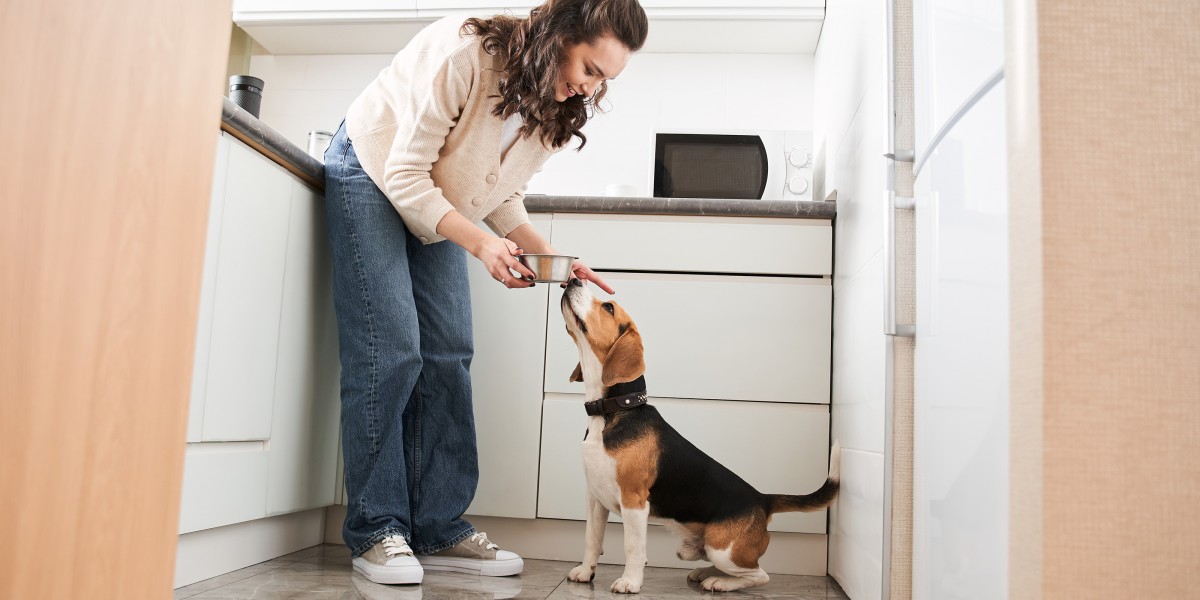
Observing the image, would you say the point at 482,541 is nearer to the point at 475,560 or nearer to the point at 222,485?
the point at 475,560

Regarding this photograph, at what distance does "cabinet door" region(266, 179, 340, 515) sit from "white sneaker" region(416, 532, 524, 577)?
1.21 feet

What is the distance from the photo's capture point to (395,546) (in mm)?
Result: 1779

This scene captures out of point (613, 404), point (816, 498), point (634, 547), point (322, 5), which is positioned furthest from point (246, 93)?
point (816, 498)

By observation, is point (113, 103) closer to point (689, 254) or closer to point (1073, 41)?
point (1073, 41)

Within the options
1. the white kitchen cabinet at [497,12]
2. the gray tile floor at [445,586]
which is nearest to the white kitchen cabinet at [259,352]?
the gray tile floor at [445,586]

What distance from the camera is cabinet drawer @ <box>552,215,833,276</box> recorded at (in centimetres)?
229

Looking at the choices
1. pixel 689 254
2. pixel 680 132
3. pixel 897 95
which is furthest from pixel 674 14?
pixel 897 95

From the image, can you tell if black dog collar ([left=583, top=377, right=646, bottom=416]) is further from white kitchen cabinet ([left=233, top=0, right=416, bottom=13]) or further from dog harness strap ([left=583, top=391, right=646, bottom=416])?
white kitchen cabinet ([left=233, top=0, right=416, bottom=13])

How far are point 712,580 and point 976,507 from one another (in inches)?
39.2

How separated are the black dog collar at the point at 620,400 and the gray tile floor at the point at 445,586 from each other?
38cm

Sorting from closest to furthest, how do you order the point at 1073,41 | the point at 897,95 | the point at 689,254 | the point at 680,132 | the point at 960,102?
the point at 1073,41 → the point at 960,102 → the point at 897,95 → the point at 689,254 → the point at 680,132

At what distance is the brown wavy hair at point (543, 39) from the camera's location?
1.63m

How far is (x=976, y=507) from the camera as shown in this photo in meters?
0.99

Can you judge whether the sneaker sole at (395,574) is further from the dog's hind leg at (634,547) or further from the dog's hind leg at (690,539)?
the dog's hind leg at (690,539)
